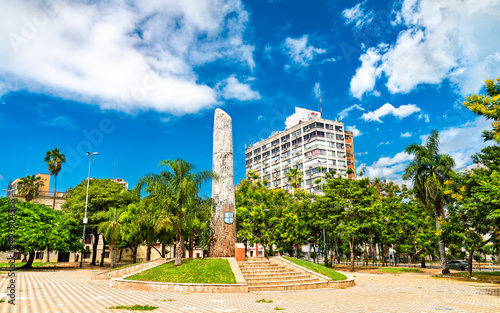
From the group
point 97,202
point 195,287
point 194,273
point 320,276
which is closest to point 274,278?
point 320,276

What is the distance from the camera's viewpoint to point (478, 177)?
60.3 ft

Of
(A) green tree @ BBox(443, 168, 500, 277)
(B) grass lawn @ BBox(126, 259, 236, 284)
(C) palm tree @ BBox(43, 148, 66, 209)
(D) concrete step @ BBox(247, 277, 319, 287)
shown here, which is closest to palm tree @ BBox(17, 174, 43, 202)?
(C) palm tree @ BBox(43, 148, 66, 209)

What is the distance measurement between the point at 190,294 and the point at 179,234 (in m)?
5.90

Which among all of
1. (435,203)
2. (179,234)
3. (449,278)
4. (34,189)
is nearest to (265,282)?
(179,234)

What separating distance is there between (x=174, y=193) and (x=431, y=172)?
71.7ft

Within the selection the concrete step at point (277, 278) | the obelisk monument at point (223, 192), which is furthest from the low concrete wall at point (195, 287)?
the obelisk monument at point (223, 192)

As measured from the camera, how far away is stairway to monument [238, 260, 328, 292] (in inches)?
644

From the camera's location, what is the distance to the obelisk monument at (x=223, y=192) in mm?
22734

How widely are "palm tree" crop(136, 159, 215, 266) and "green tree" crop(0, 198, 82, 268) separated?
54.0 feet

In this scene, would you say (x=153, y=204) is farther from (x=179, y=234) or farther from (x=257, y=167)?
(x=257, y=167)

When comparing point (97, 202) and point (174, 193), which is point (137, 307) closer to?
point (174, 193)

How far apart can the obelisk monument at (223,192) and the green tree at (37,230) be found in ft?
56.4

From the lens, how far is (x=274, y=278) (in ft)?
58.3

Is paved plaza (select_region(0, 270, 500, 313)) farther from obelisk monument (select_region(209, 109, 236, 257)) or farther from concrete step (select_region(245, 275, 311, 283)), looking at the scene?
obelisk monument (select_region(209, 109, 236, 257))
